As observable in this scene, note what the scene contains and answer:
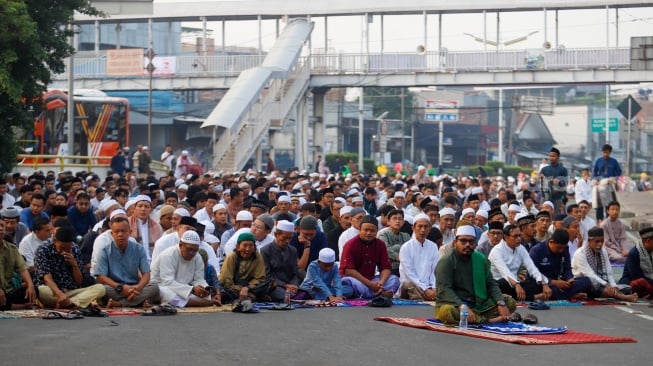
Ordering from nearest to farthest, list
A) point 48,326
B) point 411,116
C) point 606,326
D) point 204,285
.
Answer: point 48,326 → point 606,326 → point 204,285 → point 411,116

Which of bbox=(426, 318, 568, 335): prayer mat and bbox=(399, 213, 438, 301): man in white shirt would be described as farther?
bbox=(399, 213, 438, 301): man in white shirt

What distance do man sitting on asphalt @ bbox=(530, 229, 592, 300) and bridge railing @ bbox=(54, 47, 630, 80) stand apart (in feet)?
103

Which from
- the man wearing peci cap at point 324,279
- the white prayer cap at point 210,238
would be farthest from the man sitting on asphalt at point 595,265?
the white prayer cap at point 210,238

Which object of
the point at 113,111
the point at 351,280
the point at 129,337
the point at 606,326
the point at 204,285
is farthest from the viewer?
the point at 113,111

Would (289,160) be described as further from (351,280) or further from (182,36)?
(351,280)

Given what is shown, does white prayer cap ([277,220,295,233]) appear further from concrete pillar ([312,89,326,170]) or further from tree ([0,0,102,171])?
concrete pillar ([312,89,326,170])

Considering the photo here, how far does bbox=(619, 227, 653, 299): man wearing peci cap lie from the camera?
15648 millimetres

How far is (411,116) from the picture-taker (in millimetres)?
91188

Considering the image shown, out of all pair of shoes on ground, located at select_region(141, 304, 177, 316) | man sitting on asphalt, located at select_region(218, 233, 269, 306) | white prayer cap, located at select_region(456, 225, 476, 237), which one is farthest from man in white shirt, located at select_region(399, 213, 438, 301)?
pair of shoes on ground, located at select_region(141, 304, 177, 316)

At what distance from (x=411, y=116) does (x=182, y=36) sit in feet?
64.8

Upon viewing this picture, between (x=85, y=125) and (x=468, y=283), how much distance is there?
3578cm

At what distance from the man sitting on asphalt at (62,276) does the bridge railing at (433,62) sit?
1390 inches

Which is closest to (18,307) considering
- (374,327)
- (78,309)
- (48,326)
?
(78,309)

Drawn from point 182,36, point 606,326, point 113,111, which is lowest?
point 606,326
